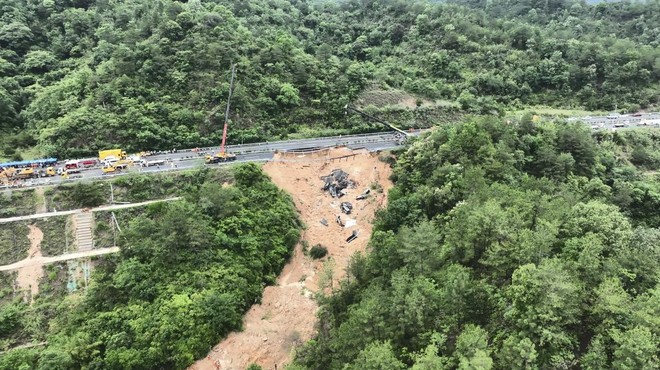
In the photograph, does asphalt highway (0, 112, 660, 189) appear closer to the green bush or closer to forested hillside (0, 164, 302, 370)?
forested hillside (0, 164, 302, 370)

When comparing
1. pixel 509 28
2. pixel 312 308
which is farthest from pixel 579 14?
pixel 312 308

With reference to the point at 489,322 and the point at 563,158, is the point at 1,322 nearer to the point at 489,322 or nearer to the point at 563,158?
the point at 489,322

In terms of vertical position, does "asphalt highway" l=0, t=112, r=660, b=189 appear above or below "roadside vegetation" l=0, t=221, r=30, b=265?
above

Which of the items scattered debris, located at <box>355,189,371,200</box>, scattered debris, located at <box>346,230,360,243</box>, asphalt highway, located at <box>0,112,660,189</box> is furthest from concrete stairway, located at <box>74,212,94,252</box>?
scattered debris, located at <box>355,189,371,200</box>

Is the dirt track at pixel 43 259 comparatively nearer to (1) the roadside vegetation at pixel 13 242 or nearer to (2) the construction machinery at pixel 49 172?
(1) the roadside vegetation at pixel 13 242

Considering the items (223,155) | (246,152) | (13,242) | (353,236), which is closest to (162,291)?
(13,242)
